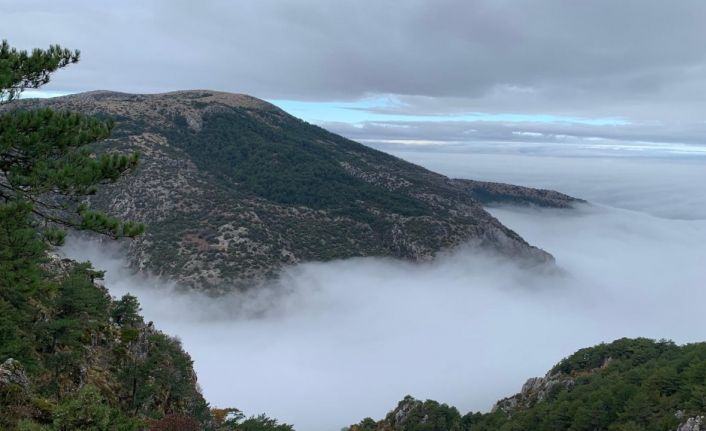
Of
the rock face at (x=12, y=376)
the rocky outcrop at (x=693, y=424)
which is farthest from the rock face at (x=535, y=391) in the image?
the rock face at (x=12, y=376)

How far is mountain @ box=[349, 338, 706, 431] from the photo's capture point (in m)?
33.3

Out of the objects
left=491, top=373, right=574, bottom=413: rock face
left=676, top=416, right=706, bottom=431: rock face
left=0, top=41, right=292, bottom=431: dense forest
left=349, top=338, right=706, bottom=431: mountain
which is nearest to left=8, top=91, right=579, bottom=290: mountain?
left=349, top=338, right=706, bottom=431: mountain

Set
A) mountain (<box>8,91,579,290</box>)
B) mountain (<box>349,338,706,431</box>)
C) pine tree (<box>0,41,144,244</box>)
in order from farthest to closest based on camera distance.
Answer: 1. mountain (<box>8,91,579,290</box>)
2. mountain (<box>349,338,706,431</box>)
3. pine tree (<box>0,41,144,244</box>)

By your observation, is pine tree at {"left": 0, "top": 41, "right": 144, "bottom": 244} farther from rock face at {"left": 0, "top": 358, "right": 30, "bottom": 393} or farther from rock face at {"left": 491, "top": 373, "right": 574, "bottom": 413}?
rock face at {"left": 491, "top": 373, "right": 574, "bottom": 413}

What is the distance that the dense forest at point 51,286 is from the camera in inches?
453

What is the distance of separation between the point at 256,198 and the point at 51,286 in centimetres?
10220

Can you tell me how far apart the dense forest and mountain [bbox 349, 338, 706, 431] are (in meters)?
32.0

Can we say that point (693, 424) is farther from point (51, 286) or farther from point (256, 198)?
point (256, 198)

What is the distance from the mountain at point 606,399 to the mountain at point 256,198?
159ft

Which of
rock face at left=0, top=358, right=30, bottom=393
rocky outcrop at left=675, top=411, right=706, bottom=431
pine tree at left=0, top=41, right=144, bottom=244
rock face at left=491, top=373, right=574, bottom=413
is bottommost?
rock face at left=491, top=373, right=574, bottom=413

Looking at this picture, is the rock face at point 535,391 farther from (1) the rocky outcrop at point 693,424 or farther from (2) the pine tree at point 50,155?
(2) the pine tree at point 50,155

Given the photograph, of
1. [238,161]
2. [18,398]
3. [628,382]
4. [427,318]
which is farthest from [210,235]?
[427,318]

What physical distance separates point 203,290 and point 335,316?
6123 centimetres

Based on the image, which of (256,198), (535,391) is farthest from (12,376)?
(256,198)
